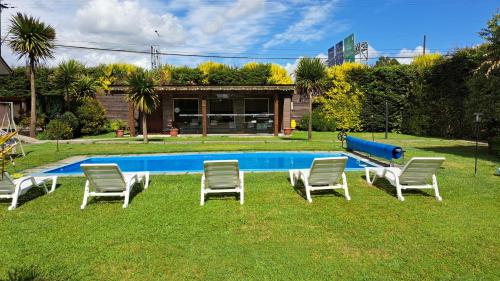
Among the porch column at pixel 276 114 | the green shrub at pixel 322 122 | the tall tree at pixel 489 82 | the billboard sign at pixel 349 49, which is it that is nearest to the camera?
the tall tree at pixel 489 82

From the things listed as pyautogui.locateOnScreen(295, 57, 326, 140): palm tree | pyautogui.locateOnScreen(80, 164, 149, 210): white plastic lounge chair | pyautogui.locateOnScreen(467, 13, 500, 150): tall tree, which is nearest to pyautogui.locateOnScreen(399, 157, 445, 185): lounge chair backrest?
pyautogui.locateOnScreen(80, 164, 149, 210): white plastic lounge chair

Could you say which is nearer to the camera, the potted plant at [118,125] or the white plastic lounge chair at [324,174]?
the white plastic lounge chair at [324,174]

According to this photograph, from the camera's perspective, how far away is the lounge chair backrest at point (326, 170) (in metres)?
6.31

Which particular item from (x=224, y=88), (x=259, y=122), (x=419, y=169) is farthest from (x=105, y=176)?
(x=259, y=122)

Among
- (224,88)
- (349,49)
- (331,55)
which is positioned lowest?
(224,88)

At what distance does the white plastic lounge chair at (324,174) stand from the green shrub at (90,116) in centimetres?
1789

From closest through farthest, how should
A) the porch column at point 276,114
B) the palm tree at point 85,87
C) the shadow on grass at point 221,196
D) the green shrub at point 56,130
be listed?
the shadow on grass at point 221,196 → the green shrub at point 56,130 → the porch column at point 276,114 → the palm tree at point 85,87

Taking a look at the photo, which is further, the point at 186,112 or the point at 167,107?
the point at 186,112

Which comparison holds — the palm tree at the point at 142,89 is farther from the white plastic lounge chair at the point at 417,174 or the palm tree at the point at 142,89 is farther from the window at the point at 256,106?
the white plastic lounge chair at the point at 417,174

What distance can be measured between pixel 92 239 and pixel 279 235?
2440 mm

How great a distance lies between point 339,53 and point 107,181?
4401 cm

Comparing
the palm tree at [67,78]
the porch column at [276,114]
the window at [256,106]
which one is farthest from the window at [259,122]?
the palm tree at [67,78]

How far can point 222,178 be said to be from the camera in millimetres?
6387

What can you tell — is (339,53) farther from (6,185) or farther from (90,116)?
(6,185)
